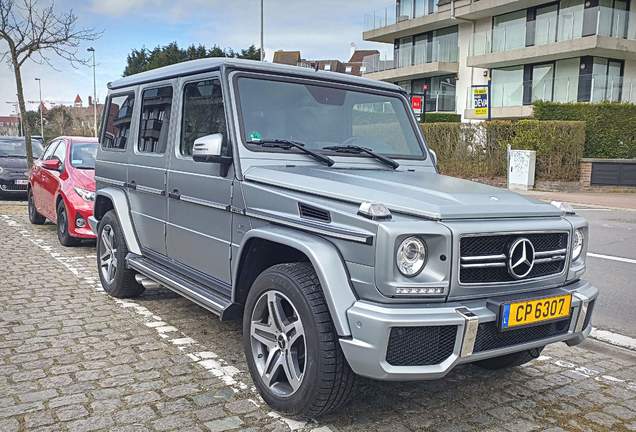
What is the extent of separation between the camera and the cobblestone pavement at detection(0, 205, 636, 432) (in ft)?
11.1

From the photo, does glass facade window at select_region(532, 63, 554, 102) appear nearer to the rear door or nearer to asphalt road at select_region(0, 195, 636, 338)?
asphalt road at select_region(0, 195, 636, 338)

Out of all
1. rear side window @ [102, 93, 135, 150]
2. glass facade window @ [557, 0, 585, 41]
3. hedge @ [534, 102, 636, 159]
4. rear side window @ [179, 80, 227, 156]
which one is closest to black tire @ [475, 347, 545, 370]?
rear side window @ [179, 80, 227, 156]

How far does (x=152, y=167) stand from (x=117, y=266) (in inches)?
48.4

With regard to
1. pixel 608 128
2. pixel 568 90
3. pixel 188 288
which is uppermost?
pixel 568 90

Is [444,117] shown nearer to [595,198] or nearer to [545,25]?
[545,25]

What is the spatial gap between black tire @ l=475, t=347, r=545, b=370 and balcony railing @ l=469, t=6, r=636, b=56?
27128 mm

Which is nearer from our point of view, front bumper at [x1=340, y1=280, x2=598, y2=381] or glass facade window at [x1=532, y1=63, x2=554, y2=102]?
front bumper at [x1=340, y1=280, x2=598, y2=381]

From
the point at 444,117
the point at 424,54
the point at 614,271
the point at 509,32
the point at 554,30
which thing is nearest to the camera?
the point at 614,271

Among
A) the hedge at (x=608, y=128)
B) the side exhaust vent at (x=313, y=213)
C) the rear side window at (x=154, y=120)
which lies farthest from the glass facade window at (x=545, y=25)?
the side exhaust vent at (x=313, y=213)

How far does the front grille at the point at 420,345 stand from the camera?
2859 mm

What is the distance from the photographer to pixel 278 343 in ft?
11.4

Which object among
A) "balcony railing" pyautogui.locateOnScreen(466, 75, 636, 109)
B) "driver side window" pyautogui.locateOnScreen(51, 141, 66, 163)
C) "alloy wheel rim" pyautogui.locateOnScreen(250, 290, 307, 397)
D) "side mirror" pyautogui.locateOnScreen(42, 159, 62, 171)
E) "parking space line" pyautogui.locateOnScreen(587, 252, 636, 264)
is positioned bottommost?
"parking space line" pyautogui.locateOnScreen(587, 252, 636, 264)

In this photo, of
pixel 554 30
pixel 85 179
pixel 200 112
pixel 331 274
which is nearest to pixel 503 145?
pixel 554 30

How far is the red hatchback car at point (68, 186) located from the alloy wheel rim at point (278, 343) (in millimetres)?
5642
